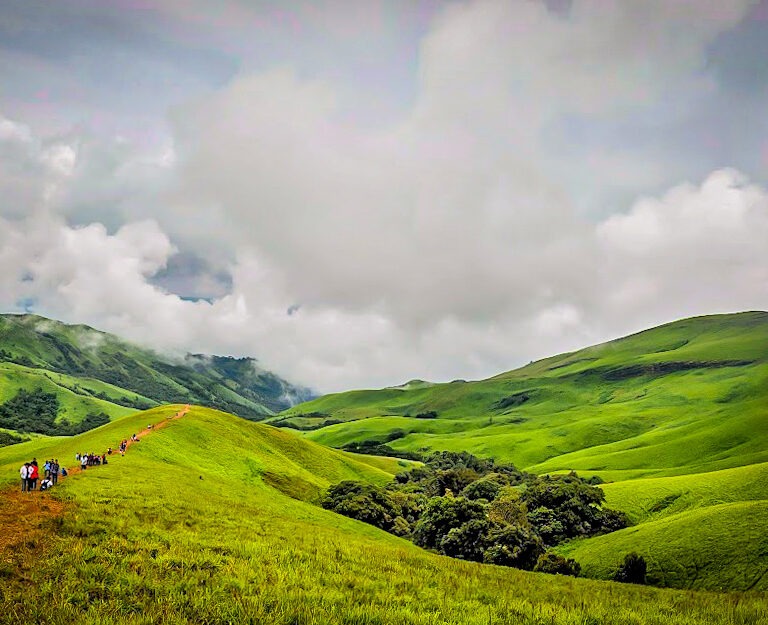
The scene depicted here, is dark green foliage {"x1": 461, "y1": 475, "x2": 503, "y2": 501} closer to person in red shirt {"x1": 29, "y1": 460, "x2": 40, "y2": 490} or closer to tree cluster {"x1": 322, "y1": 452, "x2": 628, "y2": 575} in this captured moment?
tree cluster {"x1": 322, "y1": 452, "x2": 628, "y2": 575}

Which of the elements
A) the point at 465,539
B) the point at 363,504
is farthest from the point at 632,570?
the point at 363,504

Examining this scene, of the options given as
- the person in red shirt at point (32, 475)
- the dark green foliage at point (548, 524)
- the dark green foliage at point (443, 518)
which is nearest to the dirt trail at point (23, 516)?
the person in red shirt at point (32, 475)

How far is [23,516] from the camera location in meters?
21.7

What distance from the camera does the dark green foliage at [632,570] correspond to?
128 ft

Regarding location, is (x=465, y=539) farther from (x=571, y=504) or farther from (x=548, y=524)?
(x=571, y=504)

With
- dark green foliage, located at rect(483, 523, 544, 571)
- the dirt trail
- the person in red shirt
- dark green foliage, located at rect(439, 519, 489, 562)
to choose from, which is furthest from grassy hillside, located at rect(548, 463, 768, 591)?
the person in red shirt

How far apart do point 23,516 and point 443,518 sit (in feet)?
171

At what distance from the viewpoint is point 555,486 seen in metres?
72.8

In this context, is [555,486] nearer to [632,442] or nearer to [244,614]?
[244,614]

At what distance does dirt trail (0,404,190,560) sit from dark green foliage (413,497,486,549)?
4696 centimetres

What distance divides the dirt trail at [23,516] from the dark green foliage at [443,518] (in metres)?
47.0

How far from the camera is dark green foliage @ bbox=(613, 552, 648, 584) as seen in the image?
39.0m

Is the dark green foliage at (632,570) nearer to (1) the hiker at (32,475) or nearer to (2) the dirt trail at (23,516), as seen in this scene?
(2) the dirt trail at (23,516)

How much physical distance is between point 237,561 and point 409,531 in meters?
63.3
